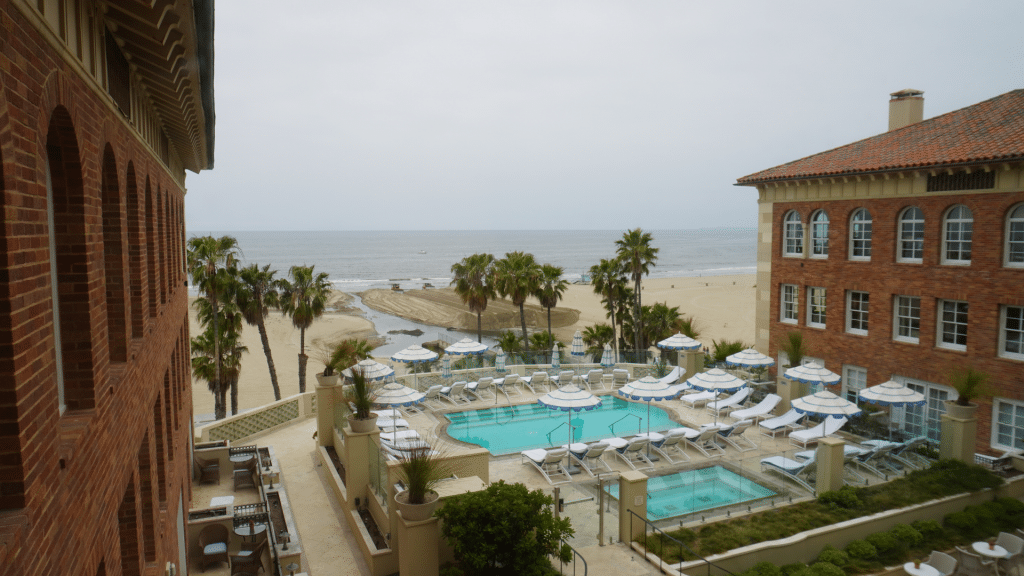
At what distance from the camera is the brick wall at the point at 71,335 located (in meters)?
2.99

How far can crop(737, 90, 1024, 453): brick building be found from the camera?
62.7ft

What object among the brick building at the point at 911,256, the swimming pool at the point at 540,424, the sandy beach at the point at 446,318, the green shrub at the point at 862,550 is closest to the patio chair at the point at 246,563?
the swimming pool at the point at 540,424

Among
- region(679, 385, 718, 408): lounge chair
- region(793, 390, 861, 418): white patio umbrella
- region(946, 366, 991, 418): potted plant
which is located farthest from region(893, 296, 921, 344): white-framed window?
region(679, 385, 718, 408): lounge chair

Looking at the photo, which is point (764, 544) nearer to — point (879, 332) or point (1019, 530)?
point (1019, 530)

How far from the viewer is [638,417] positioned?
941 inches

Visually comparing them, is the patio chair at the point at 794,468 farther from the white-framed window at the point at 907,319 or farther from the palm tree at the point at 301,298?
the palm tree at the point at 301,298

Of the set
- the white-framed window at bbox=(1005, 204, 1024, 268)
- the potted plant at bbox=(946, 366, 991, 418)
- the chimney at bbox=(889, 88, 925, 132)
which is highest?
the chimney at bbox=(889, 88, 925, 132)

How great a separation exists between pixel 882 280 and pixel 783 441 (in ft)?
23.1

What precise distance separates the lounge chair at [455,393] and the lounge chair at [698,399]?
8138mm

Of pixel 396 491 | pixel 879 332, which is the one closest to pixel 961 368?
pixel 879 332

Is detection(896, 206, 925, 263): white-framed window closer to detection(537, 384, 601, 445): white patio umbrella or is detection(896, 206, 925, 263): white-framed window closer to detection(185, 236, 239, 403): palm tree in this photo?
detection(537, 384, 601, 445): white patio umbrella

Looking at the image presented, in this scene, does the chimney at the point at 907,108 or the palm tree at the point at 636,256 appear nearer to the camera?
the chimney at the point at 907,108

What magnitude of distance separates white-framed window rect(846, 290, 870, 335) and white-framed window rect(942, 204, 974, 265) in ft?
11.2

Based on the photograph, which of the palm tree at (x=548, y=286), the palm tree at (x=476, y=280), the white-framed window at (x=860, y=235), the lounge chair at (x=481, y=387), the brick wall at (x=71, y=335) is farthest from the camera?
the palm tree at (x=476, y=280)
